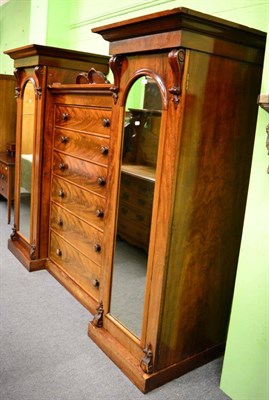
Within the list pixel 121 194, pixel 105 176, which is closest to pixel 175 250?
pixel 121 194

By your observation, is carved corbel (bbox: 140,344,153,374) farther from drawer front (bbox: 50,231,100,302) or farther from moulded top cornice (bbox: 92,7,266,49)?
moulded top cornice (bbox: 92,7,266,49)

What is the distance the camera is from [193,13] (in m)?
1.58

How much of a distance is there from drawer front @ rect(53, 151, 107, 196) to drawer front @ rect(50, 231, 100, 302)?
0.52 meters

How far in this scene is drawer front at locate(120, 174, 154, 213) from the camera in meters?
2.01

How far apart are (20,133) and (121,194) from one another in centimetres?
169

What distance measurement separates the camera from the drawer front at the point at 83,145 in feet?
8.18

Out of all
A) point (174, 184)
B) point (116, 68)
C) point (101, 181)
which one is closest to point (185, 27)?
point (116, 68)

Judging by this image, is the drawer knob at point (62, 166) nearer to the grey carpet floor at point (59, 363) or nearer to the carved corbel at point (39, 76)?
the carved corbel at point (39, 76)

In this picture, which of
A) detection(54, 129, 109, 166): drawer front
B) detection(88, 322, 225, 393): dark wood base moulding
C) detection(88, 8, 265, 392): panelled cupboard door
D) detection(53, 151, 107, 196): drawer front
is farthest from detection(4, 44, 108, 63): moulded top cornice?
detection(88, 322, 225, 393): dark wood base moulding

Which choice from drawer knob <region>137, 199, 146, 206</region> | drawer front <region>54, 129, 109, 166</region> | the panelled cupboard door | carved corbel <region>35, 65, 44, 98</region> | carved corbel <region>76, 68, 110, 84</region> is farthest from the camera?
carved corbel <region>35, 65, 44, 98</region>

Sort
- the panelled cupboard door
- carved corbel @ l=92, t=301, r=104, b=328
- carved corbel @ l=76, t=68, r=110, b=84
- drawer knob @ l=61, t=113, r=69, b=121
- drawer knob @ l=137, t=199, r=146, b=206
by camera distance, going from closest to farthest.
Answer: the panelled cupboard door → drawer knob @ l=137, t=199, r=146, b=206 → carved corbel @ l=92, t=301, r=104, b=328 → carved corbel @ l=76, t=68, r=110, b=84 → drawer knob @ l=61, t=113, r=69, b=121

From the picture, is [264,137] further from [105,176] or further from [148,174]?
[105,176]

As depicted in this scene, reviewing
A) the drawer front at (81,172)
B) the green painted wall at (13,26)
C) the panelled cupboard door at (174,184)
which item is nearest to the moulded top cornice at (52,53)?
the drawer front at (81,172)

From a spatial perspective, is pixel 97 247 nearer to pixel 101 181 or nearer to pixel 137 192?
pixel 101 181
